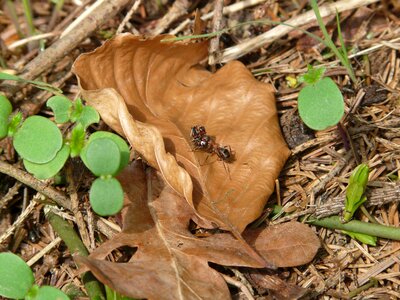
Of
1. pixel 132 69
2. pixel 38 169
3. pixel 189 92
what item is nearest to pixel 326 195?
pixel 189 92

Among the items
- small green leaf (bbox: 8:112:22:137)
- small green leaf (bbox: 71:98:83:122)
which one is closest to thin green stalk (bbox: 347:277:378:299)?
small green leaf (bbox: 71:98:83:122)

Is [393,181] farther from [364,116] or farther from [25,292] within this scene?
A: [25,292]

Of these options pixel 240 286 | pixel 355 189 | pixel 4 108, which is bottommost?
pixel 240 286

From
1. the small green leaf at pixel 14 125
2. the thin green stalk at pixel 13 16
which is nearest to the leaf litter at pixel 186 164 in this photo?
the small green leaf at pixel 14 125

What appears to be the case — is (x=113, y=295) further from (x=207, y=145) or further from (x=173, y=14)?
(x=173, y=14)

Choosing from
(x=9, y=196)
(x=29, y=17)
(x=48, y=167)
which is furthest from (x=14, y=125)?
(x=29, y=17)

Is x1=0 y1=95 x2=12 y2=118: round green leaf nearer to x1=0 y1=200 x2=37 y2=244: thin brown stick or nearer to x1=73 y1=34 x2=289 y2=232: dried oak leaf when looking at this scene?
x1=73 y1=34 x2=289 y2=232: dried oak leaf
